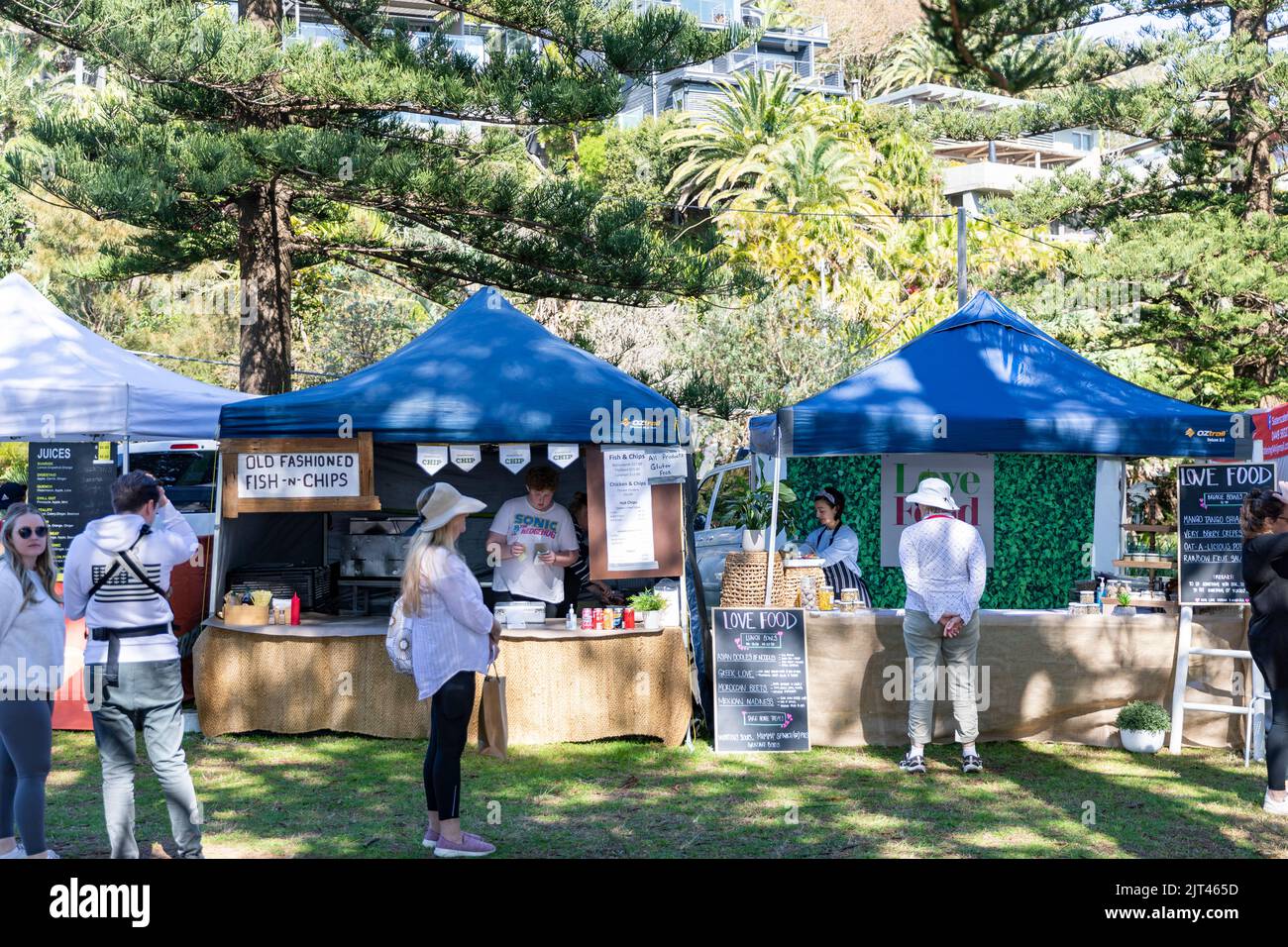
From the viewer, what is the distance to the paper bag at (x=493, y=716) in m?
6.98

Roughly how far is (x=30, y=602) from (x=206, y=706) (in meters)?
3.09

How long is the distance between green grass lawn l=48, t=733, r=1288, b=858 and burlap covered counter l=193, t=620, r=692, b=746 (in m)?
0.13

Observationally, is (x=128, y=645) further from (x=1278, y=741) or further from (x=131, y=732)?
(x=1278, y=741)

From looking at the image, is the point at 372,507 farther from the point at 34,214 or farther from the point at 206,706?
the point at 34,214

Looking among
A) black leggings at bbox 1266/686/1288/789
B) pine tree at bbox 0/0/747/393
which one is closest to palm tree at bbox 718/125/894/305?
pine tree at bbox 0/0/747/393

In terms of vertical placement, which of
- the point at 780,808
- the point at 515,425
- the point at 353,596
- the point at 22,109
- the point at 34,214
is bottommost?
the point at 780,808

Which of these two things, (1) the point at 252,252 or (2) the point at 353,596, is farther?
(1) the point at 252,252

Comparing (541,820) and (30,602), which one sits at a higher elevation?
(30,602)

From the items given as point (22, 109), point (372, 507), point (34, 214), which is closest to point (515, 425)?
point (372, 507)

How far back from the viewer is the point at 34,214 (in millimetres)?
23688

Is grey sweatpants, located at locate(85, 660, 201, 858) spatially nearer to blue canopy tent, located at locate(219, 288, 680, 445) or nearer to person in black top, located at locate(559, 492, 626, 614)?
blue canopy tent, located at locate(219, 288, 680, 445)

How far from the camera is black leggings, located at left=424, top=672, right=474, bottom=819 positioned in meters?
5.20

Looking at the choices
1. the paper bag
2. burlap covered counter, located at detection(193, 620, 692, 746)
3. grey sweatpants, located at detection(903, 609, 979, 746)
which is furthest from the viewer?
burlap covered counter, located at detection(193, 620, 692, 746)

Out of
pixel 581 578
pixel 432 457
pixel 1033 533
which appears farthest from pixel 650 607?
pixel 1033 533
